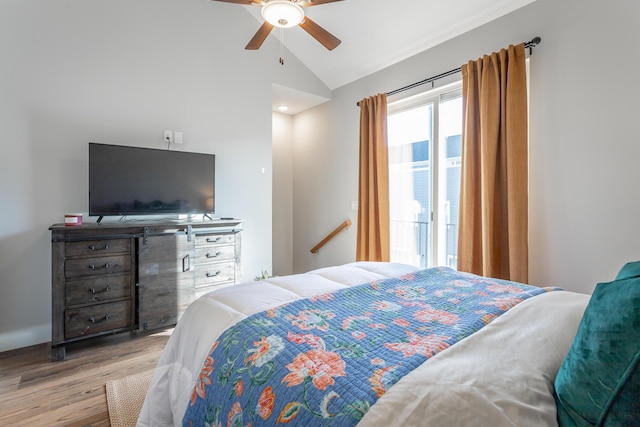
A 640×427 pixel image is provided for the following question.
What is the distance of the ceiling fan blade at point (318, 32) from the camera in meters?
2.23

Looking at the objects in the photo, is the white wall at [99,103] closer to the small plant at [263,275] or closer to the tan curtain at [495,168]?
the small plant at [263,275]

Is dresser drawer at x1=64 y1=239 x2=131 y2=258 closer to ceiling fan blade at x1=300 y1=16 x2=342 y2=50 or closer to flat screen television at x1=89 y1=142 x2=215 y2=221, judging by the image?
flat screen television at x1=89 y1=142 x2=215 y2=221

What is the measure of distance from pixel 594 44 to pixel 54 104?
4154mm

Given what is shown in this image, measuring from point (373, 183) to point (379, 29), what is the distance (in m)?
1.59

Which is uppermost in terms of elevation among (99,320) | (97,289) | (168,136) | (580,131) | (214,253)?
(168,136)

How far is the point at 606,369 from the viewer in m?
0.59

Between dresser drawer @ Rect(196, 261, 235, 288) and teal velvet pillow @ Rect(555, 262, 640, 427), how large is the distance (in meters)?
2.67

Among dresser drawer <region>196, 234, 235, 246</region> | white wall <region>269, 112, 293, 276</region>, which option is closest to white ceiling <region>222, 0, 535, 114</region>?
white wall <region>269, 112, 293, 276</region>

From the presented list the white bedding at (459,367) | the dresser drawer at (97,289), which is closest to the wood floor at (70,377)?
the dresser drawer at (97,289)

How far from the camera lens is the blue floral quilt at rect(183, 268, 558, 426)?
70 centimetres

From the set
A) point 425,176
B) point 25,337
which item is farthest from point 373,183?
point 25,337

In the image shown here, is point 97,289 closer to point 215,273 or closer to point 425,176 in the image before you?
point 215,273

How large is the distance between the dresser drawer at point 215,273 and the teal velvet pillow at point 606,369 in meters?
2.67

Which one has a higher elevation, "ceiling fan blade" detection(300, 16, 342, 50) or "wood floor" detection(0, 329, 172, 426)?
"ceiling fan blade" detection(300, 16, 342, 50)
